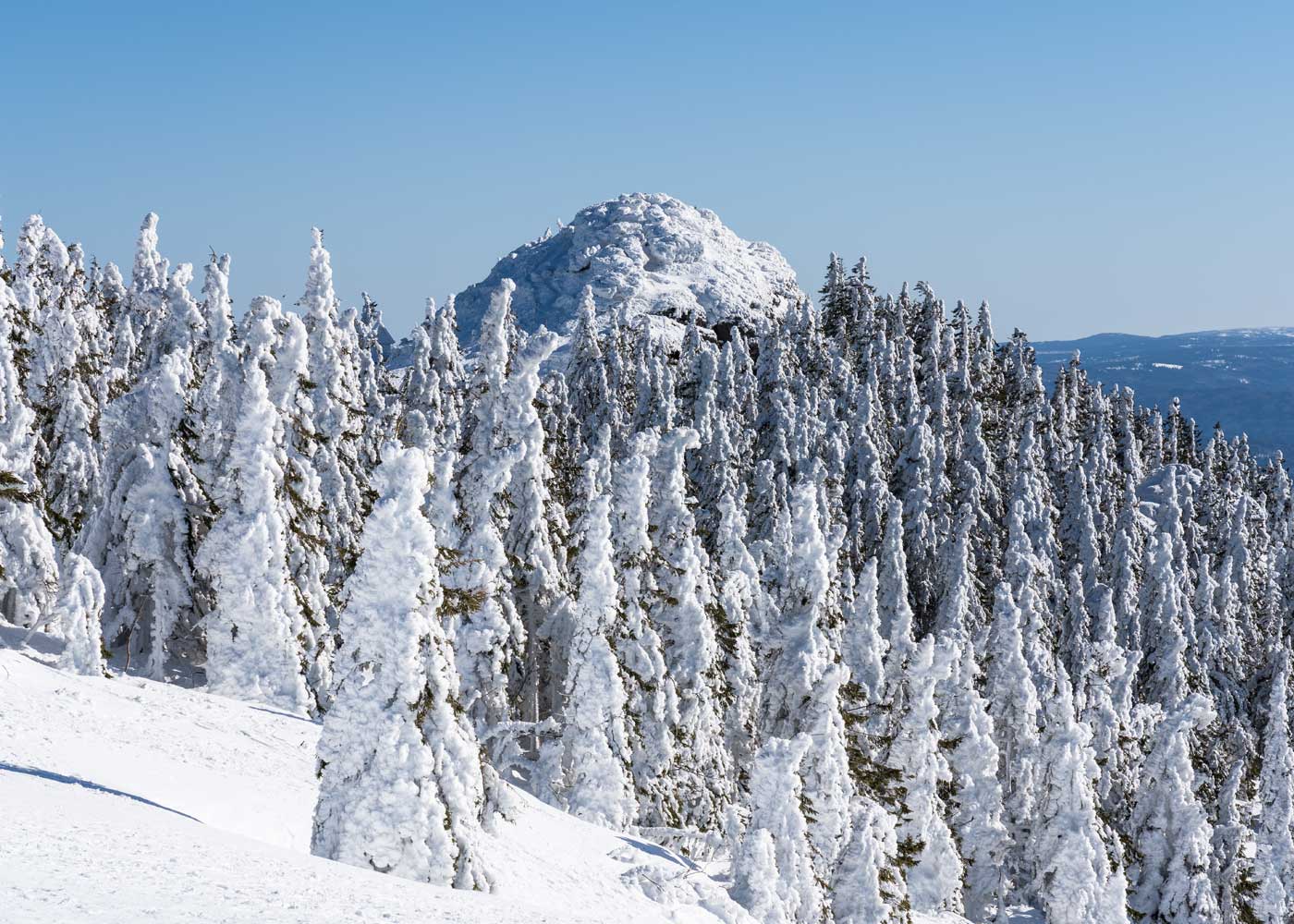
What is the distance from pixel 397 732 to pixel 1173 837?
3130 cm

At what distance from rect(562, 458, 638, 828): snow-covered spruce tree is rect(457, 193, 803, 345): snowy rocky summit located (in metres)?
90.6

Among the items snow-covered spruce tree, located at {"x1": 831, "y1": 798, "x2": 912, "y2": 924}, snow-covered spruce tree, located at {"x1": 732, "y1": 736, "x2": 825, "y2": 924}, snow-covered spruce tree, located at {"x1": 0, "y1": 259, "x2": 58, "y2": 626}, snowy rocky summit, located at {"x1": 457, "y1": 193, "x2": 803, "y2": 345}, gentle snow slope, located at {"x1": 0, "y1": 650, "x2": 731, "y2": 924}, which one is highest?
snowy rocky summit, located at {"x1": 457, "y1": 193, "x2": 803, "y2": 345}

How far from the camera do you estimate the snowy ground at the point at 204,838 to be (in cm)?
1053

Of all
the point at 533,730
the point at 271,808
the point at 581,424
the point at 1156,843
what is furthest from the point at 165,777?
the point at 581,424

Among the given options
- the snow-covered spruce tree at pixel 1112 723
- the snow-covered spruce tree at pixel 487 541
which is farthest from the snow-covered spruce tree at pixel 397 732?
the snow-covered spruce tree at pixel 1112 723

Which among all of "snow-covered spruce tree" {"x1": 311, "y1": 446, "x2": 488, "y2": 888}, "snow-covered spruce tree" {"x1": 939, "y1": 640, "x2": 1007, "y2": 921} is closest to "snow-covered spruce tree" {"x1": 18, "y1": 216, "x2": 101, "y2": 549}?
"snow-covered spruce tree" {"x1": 311, "y1": 446, "x2": 488, "y2": 888}

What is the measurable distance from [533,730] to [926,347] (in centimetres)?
7688

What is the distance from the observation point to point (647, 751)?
28312mm

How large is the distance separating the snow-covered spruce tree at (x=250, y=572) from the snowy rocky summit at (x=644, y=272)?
9249cm

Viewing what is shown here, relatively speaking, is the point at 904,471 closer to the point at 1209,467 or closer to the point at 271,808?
the point at 1209,467

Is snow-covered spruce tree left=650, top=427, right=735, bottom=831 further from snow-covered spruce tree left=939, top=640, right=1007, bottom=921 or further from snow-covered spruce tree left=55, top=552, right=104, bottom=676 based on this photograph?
snow-covered spruce tree left=55, top=552, right=104, bottom=676

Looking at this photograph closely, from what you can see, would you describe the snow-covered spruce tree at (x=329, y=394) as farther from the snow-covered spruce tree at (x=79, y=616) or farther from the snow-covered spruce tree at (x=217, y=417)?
the snow-covered spruce tree at (x=79, y=616)

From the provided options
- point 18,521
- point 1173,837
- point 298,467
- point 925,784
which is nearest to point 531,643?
point 298,467

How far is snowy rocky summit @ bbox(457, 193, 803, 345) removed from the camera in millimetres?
130125
